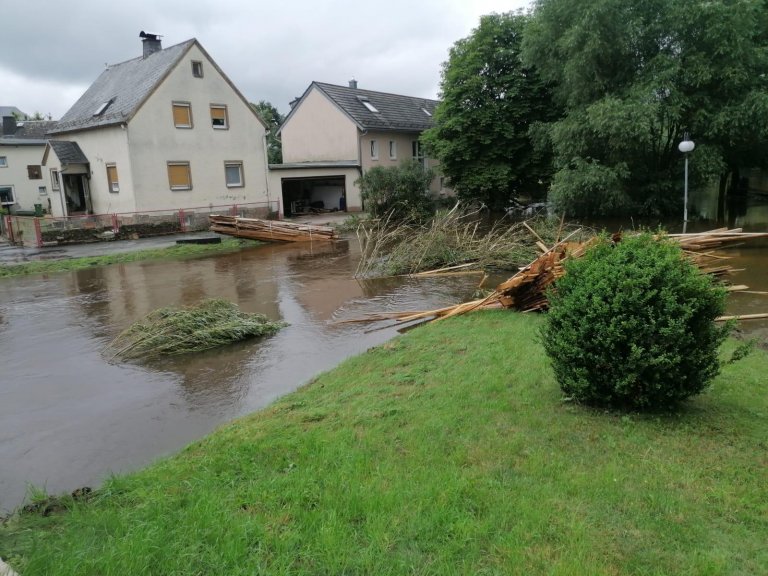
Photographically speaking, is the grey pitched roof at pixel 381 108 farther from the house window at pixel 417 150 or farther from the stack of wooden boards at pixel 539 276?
the stack of wooden boards at pixel 539 276

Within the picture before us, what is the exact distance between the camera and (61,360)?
941 cm

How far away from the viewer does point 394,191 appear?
29.0 metres

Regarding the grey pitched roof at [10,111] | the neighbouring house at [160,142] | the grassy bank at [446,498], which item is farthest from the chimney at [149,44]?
the grey pitched roof at [10,111]

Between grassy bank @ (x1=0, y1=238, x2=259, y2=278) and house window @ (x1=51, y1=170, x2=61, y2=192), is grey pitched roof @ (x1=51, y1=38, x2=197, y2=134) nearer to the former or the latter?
house window @ (x1=51, y1=170, x2=61, y2=192)

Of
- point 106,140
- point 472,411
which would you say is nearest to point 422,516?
point 472,411

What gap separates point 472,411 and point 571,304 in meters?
1.36

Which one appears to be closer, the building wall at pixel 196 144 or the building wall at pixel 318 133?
the building wall at pixel 196 144

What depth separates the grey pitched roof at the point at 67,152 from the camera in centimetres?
2878

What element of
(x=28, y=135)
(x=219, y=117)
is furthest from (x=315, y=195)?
(x=28, y=135)

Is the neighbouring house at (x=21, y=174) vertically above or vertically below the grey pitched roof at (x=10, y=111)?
below

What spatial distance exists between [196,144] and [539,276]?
23.5m

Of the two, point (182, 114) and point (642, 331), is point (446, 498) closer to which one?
point (642, 331)

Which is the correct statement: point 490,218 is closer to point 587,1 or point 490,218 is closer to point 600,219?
point 600,219

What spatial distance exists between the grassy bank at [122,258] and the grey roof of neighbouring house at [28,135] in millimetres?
24734
